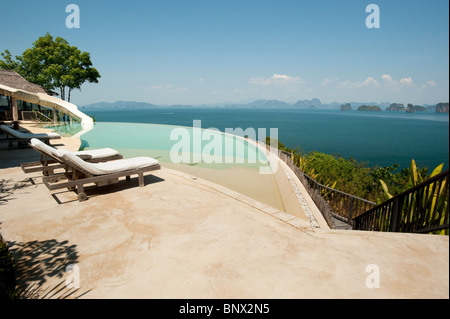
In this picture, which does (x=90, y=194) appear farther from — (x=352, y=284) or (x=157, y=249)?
(x=352, y=284)

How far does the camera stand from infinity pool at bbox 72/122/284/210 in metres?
8.42

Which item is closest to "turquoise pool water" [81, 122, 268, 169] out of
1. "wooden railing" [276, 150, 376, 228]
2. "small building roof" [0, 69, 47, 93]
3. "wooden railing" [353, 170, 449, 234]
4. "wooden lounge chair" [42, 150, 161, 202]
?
"wooden railing" [276, 150, 376, 228]

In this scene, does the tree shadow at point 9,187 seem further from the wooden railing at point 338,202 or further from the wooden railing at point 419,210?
the wooden railing at point 338,202

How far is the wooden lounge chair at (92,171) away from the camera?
200 inches

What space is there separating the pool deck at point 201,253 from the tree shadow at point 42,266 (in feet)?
0.04

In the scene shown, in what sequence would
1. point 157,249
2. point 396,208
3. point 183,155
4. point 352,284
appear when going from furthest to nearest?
1. point 183,155
2. point 396,208
3. point 157,249
4. point 352,284

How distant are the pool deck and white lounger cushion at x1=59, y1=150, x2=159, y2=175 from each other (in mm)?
668

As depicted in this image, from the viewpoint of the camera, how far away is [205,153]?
1334 cm

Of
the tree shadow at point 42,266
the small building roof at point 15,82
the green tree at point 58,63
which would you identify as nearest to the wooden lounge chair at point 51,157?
the tree shadow at point 42,266

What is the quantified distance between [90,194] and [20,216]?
1.37 meters
